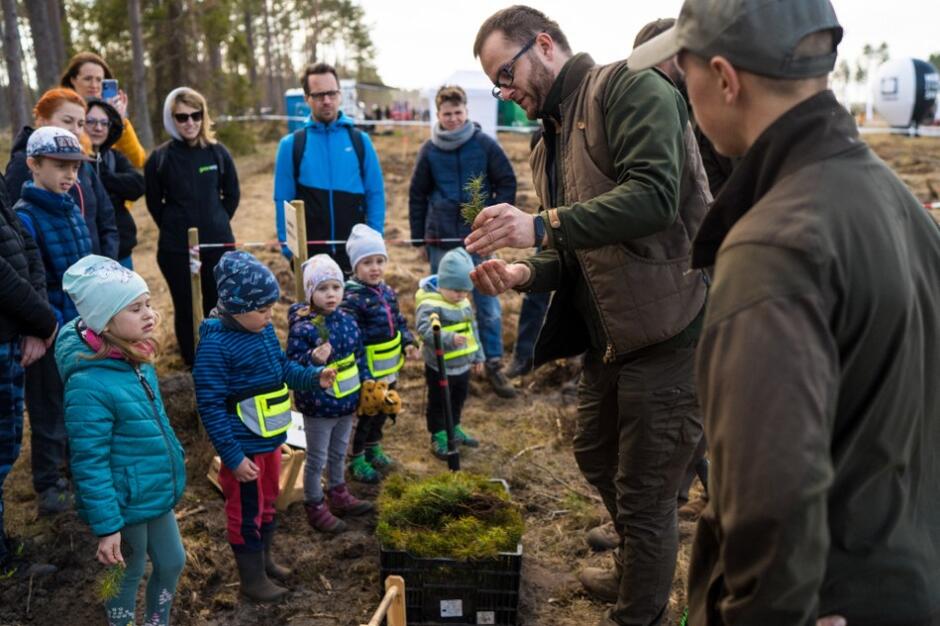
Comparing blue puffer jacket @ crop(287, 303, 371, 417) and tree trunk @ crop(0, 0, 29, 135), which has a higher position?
tree trunk @ crop(0, 0, 29, 135)

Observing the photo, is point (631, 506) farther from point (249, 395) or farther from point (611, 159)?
point (249, 395)

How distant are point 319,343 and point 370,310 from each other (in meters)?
0.65

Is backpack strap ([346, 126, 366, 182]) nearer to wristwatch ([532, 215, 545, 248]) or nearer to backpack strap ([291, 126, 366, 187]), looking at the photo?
backpack strap ([291, 126, 366, 187])

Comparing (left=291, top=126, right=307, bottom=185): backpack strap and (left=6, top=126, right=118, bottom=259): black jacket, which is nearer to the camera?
(left=6, top=126, right=118, bottom=259): black jacket

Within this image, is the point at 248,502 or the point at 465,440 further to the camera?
the point at 465,440

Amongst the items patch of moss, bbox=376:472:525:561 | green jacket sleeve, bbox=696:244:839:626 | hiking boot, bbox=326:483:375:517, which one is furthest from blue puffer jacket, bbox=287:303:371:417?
green jacket sleeve, bbox=696:244:839:626

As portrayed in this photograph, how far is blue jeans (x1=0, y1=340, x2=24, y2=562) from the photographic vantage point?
3.91 meters

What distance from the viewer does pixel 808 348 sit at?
1389mm

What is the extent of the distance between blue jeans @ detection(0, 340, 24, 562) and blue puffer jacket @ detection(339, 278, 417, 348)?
1.74 m

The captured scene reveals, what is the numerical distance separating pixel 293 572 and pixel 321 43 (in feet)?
160

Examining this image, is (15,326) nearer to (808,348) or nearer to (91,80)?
(91,80)

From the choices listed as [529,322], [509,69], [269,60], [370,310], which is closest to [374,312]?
[370,310]

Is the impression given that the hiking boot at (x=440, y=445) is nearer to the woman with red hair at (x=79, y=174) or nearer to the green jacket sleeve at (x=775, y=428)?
the woman with red hair at (x=79, y=174)

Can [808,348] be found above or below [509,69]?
below
